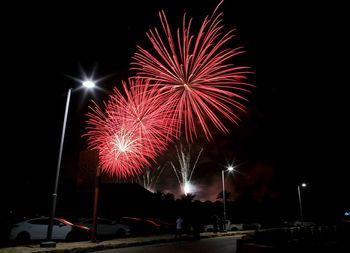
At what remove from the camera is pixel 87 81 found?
15.1 metres

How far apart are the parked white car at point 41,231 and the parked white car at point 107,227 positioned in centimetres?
252

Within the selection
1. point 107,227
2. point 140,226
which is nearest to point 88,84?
point 107,227

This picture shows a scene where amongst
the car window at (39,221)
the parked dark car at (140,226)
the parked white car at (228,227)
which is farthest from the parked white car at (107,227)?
the parked white car at (228,227)

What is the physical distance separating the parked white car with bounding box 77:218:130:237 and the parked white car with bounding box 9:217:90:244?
8.28 feet

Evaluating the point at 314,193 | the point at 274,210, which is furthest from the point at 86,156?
the point at 314,193

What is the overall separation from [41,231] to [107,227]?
5.04 metres

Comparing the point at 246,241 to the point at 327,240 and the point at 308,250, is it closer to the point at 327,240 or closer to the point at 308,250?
the point at 308,250

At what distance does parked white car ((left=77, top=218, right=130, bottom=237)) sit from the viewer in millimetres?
20406

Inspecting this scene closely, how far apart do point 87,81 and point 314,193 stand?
88673mm

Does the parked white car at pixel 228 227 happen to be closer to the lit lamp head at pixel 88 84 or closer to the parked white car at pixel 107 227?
the parked white car at pixel 107 227

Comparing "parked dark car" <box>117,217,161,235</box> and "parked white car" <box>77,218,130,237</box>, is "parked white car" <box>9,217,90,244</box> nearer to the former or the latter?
"parked white car" <box>77,218,130,237</box>

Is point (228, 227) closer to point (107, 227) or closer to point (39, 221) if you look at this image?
point (107, 227)

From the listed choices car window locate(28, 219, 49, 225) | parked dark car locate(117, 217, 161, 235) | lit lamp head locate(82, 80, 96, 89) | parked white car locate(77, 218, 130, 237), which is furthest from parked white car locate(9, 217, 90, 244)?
lit lamp head locate(82, 80, 96, 89)

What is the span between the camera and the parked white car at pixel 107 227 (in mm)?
20406
